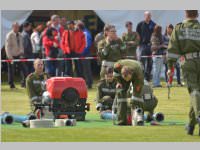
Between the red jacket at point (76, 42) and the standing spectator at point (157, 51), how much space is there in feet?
7.51

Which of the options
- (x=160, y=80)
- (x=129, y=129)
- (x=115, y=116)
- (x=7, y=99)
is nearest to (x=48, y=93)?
(x=115, y=116)

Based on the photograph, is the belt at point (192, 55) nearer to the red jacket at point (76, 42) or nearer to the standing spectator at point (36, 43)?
the red jacket at point (76, 42)

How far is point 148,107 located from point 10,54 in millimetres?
11808

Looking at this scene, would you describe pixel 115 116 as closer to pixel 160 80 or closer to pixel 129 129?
pixel 129 129

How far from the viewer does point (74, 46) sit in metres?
31.5

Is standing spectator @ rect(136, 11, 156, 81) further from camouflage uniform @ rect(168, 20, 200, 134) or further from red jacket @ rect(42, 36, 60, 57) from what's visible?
camouflage uniform @ rect(168, 20, 200, 134)

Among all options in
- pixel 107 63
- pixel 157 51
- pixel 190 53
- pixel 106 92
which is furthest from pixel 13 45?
pixel 190 53

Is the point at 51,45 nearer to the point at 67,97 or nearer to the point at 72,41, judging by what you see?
the point at 72,41

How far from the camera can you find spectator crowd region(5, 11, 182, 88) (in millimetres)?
31484

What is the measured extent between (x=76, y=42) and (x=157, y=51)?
2.80 m

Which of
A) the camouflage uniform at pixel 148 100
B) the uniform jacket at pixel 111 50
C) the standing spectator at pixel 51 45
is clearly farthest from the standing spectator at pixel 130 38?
the camouflage uniform at pixel 148 100

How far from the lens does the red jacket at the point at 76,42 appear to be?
31406mm

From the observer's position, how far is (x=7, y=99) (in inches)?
1094

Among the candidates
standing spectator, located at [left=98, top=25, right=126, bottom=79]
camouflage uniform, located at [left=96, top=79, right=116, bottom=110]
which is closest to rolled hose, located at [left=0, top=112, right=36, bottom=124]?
camouflage uniform, located at [left=96, top=79, right=116, bottom=110]
